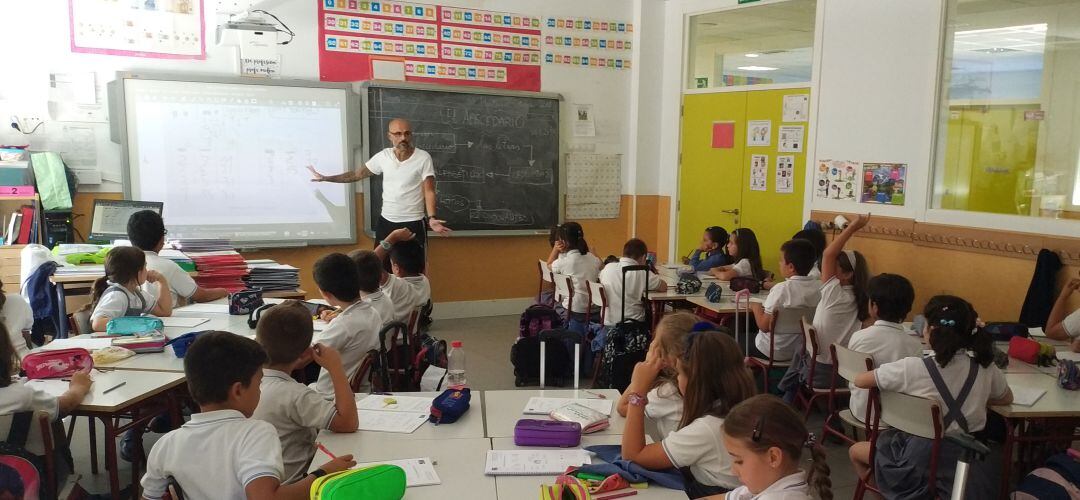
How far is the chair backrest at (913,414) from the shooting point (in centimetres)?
255

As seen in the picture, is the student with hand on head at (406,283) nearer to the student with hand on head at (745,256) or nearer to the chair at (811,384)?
the chair at (811,384)

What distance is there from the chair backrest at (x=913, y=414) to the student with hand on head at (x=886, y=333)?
1.08ft

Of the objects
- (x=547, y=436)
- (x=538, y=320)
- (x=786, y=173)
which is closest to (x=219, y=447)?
(x=547, y=436)

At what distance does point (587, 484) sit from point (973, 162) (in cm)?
482

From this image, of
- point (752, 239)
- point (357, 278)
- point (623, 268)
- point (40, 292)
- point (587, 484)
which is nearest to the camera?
point (587, 484)

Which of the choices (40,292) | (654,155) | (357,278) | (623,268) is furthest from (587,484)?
(654,155)

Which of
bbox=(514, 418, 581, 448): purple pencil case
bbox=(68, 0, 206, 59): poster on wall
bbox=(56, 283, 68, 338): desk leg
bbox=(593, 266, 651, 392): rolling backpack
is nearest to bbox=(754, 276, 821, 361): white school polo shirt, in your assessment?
bbox=(593, 266, 651, 392): rolling backpack

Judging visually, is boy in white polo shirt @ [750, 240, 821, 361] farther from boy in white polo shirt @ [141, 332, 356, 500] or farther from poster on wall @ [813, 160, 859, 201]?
boy in white polo shirt @ [141, 332, 356, 500]

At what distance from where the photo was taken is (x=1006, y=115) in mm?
5219

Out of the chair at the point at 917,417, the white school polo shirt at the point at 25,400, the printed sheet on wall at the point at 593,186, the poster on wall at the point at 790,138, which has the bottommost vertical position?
the chair at the point at 917,417

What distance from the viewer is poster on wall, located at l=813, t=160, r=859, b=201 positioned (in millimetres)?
6156

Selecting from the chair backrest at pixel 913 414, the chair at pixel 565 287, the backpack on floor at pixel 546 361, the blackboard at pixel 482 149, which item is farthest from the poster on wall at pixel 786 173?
the chair backrest at pixel 913 414

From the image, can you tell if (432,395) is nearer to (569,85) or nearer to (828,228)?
(828,228)

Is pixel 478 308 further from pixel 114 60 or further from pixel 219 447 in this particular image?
pixel 219 447
